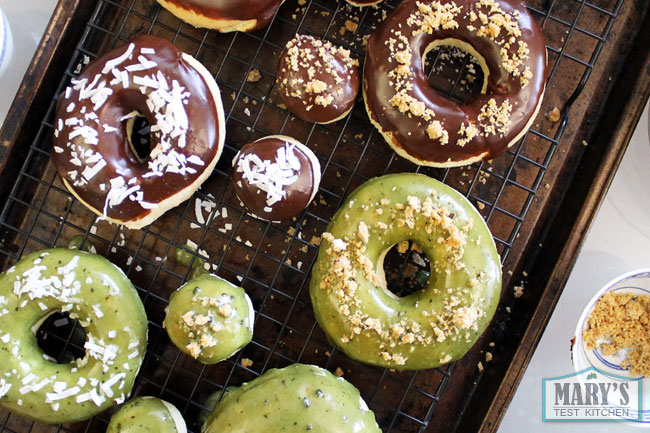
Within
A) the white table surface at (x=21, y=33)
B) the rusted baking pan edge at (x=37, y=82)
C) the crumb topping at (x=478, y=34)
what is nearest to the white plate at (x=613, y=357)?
the crumb topping at (x=478, y=34)

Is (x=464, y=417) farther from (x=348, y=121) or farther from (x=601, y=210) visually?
(x=348, y=121)

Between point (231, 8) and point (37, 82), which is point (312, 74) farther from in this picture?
point (37, 82)

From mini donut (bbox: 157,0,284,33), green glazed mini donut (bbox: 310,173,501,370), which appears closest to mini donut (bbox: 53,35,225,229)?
mini donut (bbox: 157,0,284,33)

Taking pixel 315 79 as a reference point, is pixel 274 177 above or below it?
below

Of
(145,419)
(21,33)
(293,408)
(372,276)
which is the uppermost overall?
(21,33)

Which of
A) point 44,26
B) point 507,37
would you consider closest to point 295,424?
point 507,37

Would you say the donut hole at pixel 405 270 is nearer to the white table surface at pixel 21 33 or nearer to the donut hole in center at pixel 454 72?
the donut hole in center at pixel 454 72

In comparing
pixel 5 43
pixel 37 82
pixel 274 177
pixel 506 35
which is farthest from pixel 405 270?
pixel 5 43
